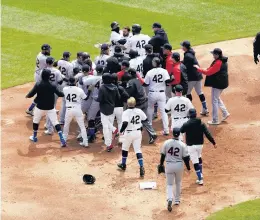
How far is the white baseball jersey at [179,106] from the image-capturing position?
1658 cm

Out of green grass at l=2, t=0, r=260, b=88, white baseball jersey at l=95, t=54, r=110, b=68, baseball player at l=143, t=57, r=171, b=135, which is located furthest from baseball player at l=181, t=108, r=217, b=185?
green grass at l=2, t=0, r=260, b=88

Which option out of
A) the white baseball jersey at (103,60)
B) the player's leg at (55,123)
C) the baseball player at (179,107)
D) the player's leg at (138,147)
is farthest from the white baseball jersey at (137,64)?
the player's leg at (138,147)

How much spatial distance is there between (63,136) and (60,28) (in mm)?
7602

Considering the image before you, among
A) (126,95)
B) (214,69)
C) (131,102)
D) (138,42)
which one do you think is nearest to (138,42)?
(138,42)

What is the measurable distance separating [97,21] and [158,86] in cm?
774

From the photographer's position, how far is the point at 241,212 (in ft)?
47.0

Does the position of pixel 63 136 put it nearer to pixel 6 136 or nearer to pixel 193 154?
pixel 6 136

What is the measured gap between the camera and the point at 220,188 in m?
15.4

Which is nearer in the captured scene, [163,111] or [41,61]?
[163,111]

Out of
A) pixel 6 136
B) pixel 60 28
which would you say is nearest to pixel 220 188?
pixel 6 136

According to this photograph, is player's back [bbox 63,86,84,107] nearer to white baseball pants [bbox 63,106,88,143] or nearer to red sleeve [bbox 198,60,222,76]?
white baseball pants [bbox 63,106,88,143]

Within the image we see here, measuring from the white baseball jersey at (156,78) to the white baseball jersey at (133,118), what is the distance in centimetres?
191

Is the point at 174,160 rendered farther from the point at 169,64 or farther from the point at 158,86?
the point at 169,64

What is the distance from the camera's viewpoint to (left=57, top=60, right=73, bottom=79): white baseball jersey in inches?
728
